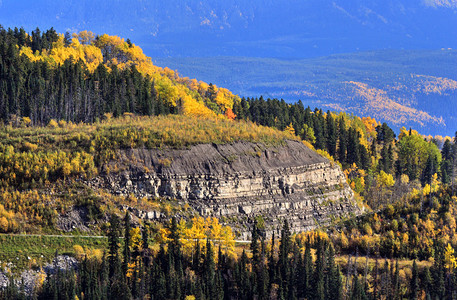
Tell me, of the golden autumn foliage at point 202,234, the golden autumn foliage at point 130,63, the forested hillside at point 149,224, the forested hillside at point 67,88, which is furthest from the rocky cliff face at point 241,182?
the golden autumn foliage at point 130,63

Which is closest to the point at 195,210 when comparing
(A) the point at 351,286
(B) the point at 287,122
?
(A) the point at 351,286

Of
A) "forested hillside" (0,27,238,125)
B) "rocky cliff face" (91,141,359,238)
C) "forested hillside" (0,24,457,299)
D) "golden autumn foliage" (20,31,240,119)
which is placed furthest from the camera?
"golden autumn foliage" (20,31,240,119)

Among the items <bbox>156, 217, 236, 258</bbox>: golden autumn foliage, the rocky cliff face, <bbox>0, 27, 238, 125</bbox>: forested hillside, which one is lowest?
<bbox>156, 217, 236, 258</bbox>: golden autumn foliage

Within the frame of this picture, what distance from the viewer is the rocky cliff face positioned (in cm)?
9450

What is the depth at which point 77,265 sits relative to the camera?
79562mm

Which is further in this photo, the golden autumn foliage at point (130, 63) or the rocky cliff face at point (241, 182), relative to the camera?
the golden autumn foliage at point (130, 63)

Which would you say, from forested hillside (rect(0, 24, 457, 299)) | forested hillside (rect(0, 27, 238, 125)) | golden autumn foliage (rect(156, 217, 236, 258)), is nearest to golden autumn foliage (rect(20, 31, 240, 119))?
forested hillside (rect(0, 27, 238, 125))

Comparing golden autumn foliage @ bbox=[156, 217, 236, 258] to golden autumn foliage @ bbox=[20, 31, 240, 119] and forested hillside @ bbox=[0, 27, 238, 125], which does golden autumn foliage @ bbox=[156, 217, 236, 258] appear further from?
golden autumn foliage @ bbox=[20, 31, 240, 119]

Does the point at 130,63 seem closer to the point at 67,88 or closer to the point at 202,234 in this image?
the point at 67,88

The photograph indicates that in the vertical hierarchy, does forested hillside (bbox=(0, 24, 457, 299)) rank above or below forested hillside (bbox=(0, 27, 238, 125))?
below

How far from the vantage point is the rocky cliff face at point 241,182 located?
94.5m

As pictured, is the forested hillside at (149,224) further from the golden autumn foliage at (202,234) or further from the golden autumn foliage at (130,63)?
the golden autumn foliage at (130,63)

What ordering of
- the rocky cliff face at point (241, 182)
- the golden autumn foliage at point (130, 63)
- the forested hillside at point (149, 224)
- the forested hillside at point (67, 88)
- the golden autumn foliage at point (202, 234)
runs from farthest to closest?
the golden autumn foliage at point (130, 63) → the forested hillside at point (67, 88) → the rocky cliff face at point (241, 182) → the golden autumn foliage at point (202, 234) → the forested hillside at point (149, 224)

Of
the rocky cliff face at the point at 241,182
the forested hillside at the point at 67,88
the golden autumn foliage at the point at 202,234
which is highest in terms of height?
the forested hillside at the point at 67,88
